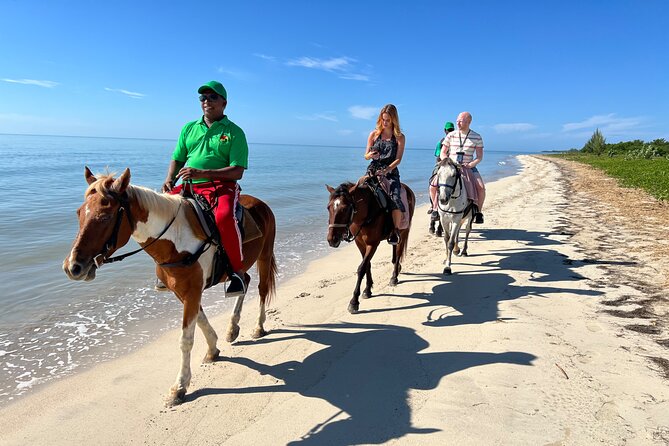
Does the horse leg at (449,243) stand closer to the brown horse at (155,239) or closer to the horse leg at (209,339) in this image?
the brown horse at (155,239)

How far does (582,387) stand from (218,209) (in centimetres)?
381

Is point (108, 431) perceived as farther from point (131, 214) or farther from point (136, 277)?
point (136, 277)

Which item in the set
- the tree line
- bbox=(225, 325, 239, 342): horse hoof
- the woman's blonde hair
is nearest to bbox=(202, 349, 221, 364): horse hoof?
bbox=(225, 325, 239, 342): horse hoof

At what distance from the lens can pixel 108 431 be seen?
315 centimetres

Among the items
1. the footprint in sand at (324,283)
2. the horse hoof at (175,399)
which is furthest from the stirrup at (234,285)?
the footprint in sand at (324,283)

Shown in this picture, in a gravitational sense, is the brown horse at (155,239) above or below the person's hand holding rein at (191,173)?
below

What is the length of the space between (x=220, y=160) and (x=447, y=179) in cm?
490

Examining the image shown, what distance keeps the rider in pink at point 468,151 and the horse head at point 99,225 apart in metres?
6.60

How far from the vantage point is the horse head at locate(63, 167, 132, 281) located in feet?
8.69

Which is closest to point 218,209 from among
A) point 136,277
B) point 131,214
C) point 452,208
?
point 131,214

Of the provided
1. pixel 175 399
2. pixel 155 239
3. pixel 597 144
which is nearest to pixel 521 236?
pixel 175 399

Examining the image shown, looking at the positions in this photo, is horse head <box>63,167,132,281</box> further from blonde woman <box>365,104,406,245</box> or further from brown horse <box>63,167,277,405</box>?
blonde woman <box>365,104,406,245</box>

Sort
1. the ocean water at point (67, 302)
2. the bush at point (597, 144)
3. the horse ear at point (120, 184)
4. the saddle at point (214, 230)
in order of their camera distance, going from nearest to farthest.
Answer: the horse ear at point (120, 184), the saddle at point (214, 230), the ocean water at point (67, 302), the bush at point (597, 144)

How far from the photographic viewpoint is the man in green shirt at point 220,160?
3.72 meters
